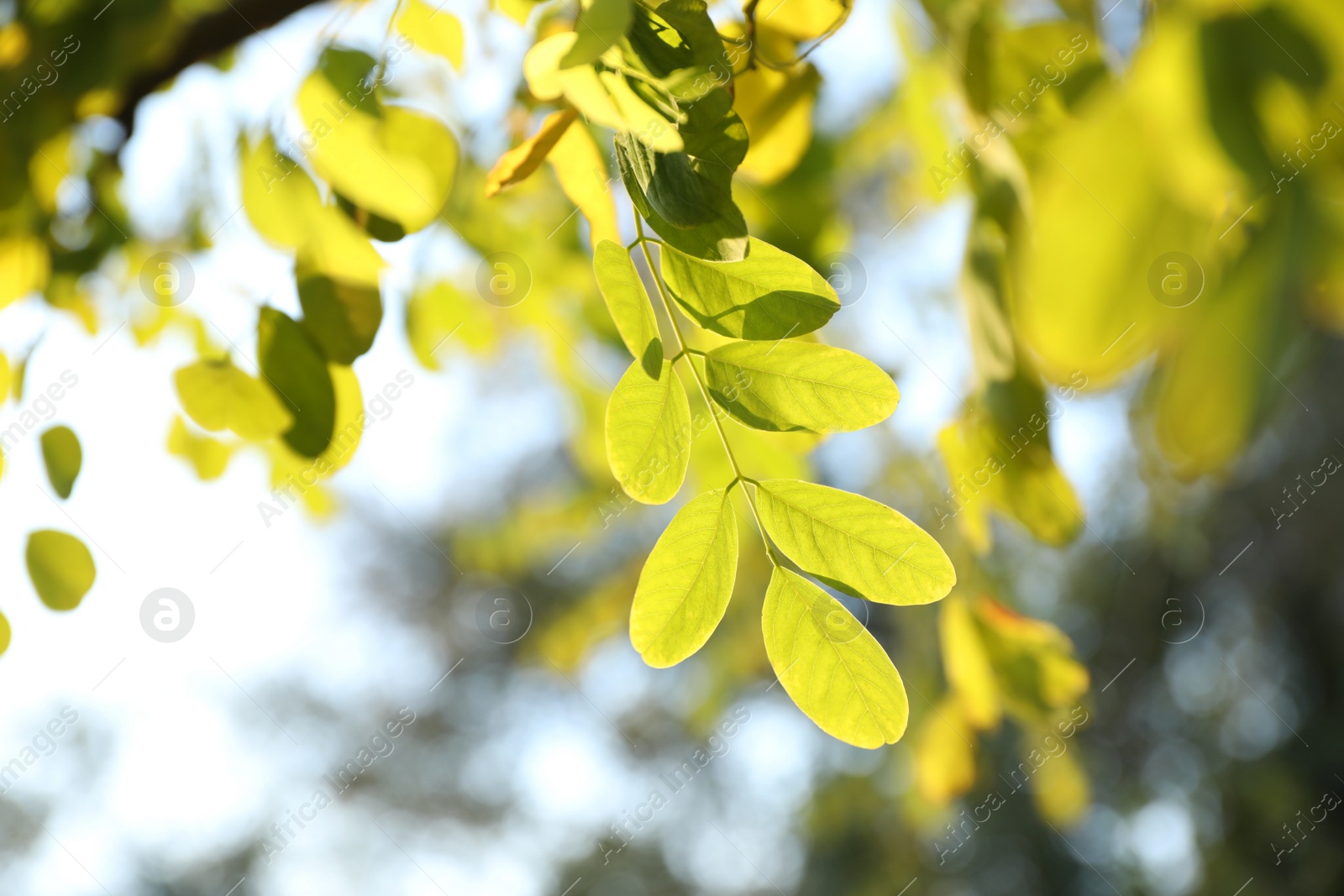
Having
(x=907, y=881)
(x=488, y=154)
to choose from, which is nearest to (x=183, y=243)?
(x=488, y=154)

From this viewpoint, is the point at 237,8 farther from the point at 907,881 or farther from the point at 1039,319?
the point at 907,881

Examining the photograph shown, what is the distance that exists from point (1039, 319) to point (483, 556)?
2.39 m

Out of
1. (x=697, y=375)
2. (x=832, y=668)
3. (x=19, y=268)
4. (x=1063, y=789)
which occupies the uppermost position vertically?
(x=19, y=268)

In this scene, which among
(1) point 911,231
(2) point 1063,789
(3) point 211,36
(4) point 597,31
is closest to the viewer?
(4) point 597,31

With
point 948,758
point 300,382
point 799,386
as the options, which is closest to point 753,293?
point 799,386

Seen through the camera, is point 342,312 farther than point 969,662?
No

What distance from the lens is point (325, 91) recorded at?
52cm

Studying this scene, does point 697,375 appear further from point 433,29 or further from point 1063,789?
point 1063,789

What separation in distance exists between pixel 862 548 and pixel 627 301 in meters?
0.16

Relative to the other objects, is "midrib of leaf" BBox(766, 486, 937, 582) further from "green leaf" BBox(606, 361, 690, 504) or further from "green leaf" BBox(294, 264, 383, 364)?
"green leaf" BBox(294, 264, 383, 364)

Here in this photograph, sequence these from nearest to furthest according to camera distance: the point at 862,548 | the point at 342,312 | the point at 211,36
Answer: the point at 862,548 < the point at 342,312 < the point at 211,36

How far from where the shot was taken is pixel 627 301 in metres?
0.37

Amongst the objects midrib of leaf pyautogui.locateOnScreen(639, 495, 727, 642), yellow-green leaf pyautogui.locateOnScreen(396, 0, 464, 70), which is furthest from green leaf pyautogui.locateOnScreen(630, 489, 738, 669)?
yellow-green leaf pyautogui.locateOnScreen(396, 0, 464, 70)

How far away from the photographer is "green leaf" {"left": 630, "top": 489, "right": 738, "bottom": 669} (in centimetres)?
38
